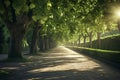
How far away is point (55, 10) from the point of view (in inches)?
1093

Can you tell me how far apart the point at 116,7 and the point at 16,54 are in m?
11.7

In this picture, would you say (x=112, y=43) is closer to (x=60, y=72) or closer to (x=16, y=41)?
(x=16, y=41)

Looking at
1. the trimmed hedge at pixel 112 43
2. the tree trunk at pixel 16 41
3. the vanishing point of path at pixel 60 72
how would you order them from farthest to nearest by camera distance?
1. the trimmed hedge at pixel 112 43
2. the tree trunk at pixel 16 41
3. the vanishing point of path at pixel 60 72

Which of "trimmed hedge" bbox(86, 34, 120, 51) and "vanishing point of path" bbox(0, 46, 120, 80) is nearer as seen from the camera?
"vanishing point of path" bbox(0, 46, 120, 80)

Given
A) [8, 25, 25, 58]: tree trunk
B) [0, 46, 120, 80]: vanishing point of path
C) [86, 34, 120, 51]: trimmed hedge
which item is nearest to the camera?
[0, 46, 120, 80]: vanishing point of path

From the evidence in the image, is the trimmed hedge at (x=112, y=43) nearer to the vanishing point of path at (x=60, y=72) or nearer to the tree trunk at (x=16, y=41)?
the tree trunk at (x=16, y=41)

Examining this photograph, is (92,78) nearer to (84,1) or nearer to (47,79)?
(47,79)

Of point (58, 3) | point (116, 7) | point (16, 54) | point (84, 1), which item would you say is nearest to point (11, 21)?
point (16, 54)

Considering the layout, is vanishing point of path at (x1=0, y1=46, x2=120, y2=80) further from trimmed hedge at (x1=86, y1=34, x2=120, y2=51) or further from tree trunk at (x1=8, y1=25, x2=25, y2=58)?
trimmed hedge at (x1=86, y1=34, x2=120, y2=51)

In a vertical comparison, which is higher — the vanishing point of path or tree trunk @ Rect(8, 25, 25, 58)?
tree trunk @ Rect(8, 25, 25, 58)

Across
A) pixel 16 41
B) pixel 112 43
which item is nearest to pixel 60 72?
pixel 16 41

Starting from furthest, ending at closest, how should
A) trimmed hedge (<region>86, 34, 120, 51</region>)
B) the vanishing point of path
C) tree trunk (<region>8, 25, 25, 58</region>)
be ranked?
trimmed hedge (<region>86, 34, 120, 51</region>), tree trunk (<region>8, 25, 25, 58</region>), the vanishing point of path

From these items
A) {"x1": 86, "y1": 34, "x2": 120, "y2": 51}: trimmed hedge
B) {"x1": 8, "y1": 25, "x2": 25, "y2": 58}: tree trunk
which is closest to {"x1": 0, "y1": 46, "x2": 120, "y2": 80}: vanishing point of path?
{"x1": 8, "y1": 25, "x2": 25, "y2": 58}: tree trunk

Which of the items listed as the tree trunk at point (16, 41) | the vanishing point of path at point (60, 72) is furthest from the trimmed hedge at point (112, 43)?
the vanishing point of path at point (60, 72)
